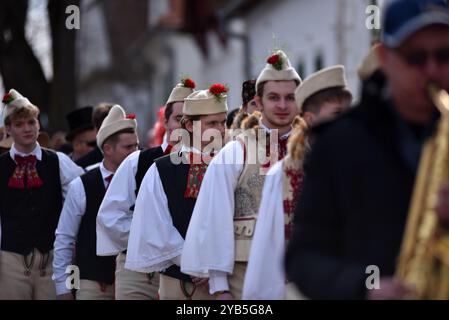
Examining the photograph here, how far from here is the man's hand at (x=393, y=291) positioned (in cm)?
418

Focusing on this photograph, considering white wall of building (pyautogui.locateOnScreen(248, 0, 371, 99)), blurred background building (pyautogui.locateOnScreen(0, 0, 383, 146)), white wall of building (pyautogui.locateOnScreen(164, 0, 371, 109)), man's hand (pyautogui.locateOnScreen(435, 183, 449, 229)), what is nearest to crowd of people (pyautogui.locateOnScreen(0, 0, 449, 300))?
man's hand (pyautogui.locateOnScreen(435, 183, 449, 229))

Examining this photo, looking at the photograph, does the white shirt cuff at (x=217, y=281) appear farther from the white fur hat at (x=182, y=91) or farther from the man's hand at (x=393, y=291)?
the man's hand at (x=393, y=291)

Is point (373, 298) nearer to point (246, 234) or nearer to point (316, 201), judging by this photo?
point (316, 201)

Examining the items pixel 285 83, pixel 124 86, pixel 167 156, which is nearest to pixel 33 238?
pixel 167 156

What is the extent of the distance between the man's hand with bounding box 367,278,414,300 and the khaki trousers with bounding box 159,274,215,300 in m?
3.98

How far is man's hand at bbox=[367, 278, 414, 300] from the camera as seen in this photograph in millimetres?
4180

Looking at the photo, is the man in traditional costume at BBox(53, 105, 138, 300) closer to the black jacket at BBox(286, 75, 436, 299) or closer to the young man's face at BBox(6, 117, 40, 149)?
the young man's face at BBox(6, 117, 40, 149)

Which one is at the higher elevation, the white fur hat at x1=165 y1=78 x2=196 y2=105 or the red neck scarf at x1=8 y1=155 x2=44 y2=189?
the white fur hat at x1=165 y1=78 x2=196 y2=105

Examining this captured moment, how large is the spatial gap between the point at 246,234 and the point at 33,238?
127 inches

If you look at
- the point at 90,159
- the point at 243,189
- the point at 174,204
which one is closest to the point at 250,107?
the point at 174,204

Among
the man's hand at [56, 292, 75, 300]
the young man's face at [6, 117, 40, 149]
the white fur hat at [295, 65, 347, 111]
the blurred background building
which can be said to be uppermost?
the blurred background building

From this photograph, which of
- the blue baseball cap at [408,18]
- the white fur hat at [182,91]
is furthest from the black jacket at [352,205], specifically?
the white fur hat at [182,91]

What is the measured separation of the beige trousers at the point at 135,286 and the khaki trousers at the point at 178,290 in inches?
34.4

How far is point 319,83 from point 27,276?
4.17 m
